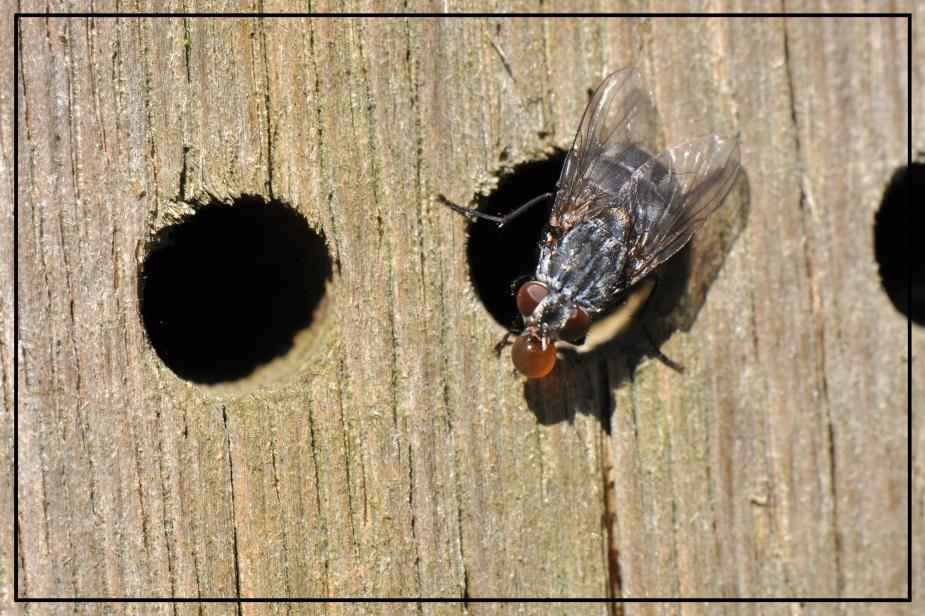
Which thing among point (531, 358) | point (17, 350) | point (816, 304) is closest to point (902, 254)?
point (816, 304)

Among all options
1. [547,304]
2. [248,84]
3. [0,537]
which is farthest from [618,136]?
[0,537]

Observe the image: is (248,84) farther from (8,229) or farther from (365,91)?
(8,229)

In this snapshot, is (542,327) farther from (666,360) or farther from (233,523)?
(233,523)

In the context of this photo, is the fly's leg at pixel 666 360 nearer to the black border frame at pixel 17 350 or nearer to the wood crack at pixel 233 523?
the black border frame at pixel 17 350

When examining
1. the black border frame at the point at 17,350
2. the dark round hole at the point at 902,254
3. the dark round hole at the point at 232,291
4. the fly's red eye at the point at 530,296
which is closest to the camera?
the black border frame at the point at 17,350

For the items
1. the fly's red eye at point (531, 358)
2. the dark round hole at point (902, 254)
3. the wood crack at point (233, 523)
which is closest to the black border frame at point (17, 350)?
the wood crack at point (233, 523)

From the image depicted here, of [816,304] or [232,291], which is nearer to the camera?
[816,304]

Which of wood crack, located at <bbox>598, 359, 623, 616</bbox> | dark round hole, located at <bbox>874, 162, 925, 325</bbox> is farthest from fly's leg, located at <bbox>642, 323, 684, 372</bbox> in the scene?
dark round hole, located at <bbox>874, 162, 925, 325</bbox>
